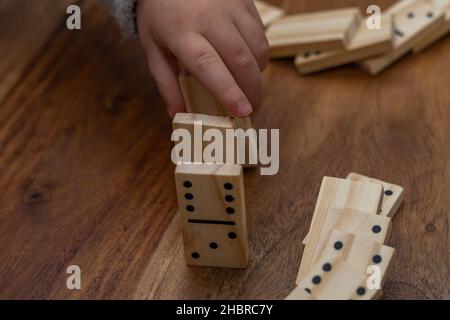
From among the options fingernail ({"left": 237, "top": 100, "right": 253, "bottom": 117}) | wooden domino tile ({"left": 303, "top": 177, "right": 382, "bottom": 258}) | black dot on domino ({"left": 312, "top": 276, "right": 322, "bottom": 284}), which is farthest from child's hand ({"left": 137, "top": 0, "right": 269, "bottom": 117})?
black dot on domino ({"left": 312, "top": 276, "right": 322, "bottom": 284})

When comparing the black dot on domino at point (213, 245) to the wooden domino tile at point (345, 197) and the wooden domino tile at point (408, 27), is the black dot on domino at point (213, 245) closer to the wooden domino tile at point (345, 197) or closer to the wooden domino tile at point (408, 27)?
the wooden domino tile at point (345, 197)

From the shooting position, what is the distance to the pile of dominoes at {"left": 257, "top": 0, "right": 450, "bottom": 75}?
3.55 ft

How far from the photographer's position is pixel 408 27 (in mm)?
1121

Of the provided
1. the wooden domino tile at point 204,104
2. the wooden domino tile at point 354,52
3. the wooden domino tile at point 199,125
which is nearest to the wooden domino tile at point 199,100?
the wooden domino tile at point 204,104

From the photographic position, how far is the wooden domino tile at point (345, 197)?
81 cm

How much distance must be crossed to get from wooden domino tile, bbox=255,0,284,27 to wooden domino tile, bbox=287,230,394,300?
1.75ft

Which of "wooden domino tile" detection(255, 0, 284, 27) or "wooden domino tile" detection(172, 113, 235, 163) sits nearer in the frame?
"wooden domino tile" detection(172, 113, 235, 163)

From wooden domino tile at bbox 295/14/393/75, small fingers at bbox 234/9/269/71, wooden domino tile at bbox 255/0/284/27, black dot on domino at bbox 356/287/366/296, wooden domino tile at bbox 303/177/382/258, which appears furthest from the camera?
wooden domino tile at bbox 255/0/284/27

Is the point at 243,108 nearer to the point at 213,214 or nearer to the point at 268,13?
the point at 213,214

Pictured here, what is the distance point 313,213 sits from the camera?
84 cm

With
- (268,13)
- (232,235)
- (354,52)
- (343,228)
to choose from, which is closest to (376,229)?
(343,228)

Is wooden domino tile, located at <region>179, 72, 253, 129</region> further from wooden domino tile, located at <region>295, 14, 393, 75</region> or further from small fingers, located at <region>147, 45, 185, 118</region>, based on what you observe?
wooden domino tile, located at <region>295, 14, 393, 75</region>
